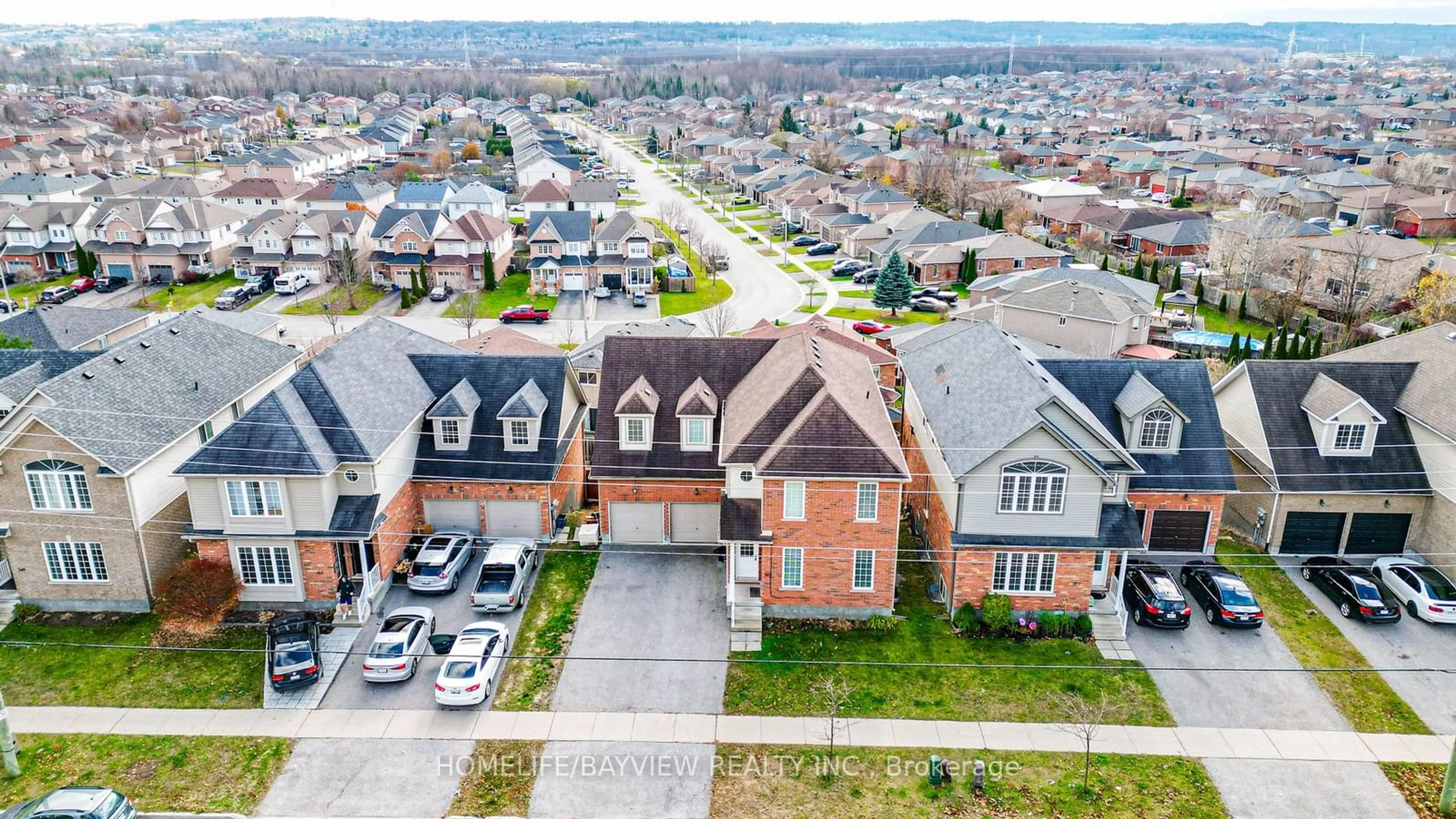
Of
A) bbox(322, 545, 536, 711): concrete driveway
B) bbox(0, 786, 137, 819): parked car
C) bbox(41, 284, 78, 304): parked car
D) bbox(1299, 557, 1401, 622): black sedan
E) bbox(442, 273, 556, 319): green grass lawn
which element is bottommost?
bbox(442, 273, 556, 319): green grass lawn

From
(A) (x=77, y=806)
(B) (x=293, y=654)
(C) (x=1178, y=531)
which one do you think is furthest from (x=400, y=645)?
(C) (x=1178, y=531)

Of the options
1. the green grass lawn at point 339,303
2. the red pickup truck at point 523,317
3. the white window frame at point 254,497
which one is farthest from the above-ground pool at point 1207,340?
the green grass lawn at point 339,303

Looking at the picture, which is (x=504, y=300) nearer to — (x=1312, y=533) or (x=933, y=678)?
(x=933, y=678)

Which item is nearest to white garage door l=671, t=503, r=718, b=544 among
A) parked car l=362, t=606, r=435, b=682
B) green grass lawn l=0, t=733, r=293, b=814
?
parked car l=362, t=606, r=435, b=682

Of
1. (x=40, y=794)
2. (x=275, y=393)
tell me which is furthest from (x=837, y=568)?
(x=40, y=794)

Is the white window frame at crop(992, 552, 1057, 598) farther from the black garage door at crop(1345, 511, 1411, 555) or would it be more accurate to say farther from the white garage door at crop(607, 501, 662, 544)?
the black garage door at crop(1345, 511, 1411, 555)

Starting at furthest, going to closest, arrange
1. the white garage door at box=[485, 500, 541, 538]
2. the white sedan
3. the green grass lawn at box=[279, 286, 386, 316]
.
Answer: the green grass lawn at box=[279, 286, 386, 316] < the white garage door at box=[485, 500, 541, 538] < the white sedan
